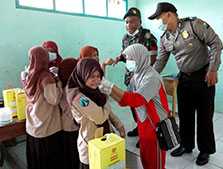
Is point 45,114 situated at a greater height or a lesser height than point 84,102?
lesser

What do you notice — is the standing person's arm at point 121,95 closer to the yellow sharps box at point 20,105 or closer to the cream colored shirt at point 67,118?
the cream colored shirt at point 67,118

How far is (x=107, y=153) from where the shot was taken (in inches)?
38.3

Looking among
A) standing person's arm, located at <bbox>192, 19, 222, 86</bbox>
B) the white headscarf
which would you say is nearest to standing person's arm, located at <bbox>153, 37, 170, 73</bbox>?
standing person's arm, located at <bbox>192, 19, 222, 86</bbox>

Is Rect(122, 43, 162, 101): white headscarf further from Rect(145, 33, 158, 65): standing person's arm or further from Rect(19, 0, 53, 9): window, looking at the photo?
Rect(19, 0, 53, 9): window

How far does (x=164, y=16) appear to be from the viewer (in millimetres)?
1927

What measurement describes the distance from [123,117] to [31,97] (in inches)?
75.6

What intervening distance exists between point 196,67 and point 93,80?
1.11 metres

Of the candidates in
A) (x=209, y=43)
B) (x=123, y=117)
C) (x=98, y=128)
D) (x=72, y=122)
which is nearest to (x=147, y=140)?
(x=98, y=128)

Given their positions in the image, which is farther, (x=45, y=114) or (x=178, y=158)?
(x=178, y=158)

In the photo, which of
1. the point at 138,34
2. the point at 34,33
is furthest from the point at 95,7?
the point at 138,34

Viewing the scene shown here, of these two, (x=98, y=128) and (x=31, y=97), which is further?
(x=31, y=97)

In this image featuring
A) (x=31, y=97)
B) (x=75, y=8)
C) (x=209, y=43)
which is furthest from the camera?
(x=75, y=8)

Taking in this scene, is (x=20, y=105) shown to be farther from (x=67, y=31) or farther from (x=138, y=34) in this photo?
(x=67, y=31)

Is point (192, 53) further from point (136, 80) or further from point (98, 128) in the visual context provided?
point (98, 128)
